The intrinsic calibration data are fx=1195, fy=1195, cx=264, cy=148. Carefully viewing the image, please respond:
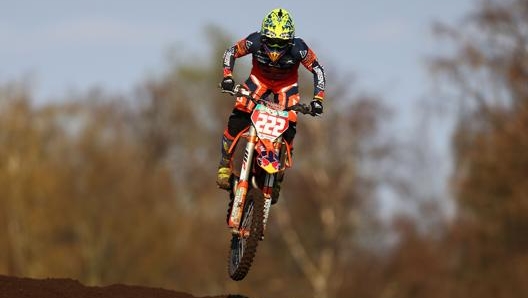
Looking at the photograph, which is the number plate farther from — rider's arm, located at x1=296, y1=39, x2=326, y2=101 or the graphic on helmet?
the graphic on helmet

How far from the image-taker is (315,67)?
51.0 feet

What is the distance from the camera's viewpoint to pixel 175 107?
73438mm

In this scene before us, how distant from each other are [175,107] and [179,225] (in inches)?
647

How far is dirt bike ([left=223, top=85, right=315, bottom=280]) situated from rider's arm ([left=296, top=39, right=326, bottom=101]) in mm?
677

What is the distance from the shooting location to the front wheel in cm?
1445

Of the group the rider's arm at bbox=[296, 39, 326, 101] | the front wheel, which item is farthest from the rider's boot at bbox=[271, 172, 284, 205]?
the rider's arm at bbox=[296, 39, 326, 101]

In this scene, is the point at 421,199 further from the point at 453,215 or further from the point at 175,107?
the point at 175,107

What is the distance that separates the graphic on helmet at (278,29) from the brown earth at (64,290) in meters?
3.21

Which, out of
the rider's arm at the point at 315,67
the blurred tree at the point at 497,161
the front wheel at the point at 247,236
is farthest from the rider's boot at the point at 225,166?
the blurred tree at the point at 497,161

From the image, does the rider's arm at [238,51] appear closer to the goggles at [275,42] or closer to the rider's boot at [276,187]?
the goggles at [275,42]

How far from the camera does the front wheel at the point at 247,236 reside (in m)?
14.4

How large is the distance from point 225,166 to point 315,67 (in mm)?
1760

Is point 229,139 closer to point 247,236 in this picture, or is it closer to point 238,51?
point 238,51

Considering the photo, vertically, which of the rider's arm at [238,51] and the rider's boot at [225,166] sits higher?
the rider's arm at [238,51]
